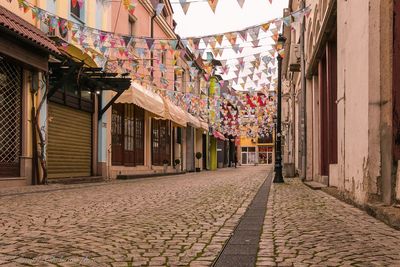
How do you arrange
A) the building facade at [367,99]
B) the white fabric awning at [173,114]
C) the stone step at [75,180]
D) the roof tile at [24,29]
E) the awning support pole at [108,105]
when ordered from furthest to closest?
the white fabric awning at [173,114]
the awning support pole at [108,105]
the stone step at [75,180]
the roof tile at [24,29]
the building facade at [367,99]

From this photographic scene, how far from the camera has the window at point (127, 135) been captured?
1917 centimetres

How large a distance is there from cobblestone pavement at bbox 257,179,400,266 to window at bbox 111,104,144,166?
1261 cm

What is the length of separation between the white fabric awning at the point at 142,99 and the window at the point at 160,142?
12.2ft

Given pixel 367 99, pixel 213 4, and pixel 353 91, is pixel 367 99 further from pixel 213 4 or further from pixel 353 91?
pixel 213 4

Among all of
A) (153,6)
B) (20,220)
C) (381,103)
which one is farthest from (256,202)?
(153,6)

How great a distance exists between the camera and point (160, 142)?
25812 mm

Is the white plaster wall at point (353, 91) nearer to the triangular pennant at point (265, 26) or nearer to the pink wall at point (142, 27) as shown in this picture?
the triangular pennant at point (265, 26)

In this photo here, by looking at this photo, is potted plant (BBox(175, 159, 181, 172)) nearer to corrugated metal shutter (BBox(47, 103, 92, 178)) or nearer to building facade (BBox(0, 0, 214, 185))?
building facade (BBox(0, 0, 214, 185))

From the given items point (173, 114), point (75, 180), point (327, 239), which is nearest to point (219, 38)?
point (75, 180)

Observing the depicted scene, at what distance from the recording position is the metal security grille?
38.6ft

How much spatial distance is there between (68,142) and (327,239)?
1179 centimetres

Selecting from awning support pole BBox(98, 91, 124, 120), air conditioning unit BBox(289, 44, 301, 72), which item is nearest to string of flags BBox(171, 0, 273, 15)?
awning support pole BBox(98, 91, 124, 120)

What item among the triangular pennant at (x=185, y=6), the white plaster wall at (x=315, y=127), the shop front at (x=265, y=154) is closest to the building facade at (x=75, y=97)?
the triangular pennant at (x=185, y=6)

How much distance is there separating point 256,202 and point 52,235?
4.65 m
